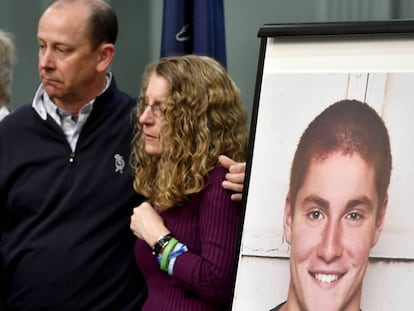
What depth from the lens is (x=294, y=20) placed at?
362cm

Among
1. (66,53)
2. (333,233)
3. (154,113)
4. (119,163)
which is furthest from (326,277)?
(66,53)

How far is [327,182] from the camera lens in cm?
172

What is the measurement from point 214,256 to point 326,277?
1.13 feet

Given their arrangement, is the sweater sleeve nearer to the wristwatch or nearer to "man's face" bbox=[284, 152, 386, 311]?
the wristwatch

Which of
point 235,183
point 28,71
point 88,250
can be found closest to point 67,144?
point 88,250

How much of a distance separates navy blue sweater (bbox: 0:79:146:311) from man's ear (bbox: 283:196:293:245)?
68 cm

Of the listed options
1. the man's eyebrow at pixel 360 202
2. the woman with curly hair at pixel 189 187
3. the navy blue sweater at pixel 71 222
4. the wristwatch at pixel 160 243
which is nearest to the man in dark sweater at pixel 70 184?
the navy blue sweater at pixel 71 222

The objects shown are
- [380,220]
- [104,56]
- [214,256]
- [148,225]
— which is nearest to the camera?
[380,220]

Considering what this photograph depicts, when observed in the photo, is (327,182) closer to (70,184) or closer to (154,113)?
(154,113)

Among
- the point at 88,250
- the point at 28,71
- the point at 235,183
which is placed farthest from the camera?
the point at 28,71

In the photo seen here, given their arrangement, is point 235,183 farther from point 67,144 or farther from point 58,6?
point 58,6

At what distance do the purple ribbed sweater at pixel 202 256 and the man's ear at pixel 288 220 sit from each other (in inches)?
6.5

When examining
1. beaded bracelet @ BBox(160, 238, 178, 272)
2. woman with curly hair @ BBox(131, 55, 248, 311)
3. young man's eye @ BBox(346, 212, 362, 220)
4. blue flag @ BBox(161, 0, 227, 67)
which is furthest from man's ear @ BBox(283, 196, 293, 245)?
blue flag @ BBox(161, 0, 227, 67)

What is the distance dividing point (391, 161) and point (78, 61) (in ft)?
3.41
